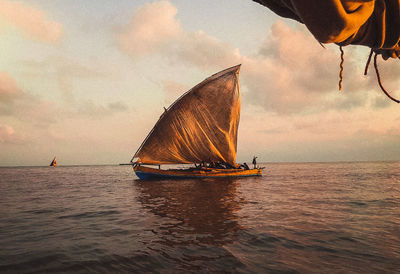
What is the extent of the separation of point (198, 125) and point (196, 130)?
699 millimetres

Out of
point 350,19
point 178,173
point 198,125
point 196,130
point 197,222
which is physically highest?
point 198,125

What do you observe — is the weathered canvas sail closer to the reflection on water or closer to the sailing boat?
the sailing boat

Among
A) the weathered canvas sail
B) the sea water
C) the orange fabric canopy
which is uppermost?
the weathered canvas sail

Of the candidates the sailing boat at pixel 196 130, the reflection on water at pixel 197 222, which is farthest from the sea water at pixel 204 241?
the sailing boat at pixel 196 130

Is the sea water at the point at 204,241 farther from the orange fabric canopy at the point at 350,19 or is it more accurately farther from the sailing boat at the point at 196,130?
the sailing boat at the point at 196,130

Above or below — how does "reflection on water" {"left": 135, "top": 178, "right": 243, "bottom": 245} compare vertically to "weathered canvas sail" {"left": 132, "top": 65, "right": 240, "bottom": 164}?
below

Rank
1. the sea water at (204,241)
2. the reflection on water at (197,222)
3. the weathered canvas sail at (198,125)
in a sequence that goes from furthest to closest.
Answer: the weathered canvas sail at (198,125), the reflection on water at (197,222), the sea water at (204,241)

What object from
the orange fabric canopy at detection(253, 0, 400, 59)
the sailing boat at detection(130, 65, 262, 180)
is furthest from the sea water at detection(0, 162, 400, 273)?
the sailing boat at detection(130, 65, 262, 180)

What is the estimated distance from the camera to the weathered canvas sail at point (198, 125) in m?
29.1

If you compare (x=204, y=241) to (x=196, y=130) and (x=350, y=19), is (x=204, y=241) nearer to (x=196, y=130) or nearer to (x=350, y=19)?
(x=350, y=19)

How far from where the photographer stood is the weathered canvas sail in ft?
95.6

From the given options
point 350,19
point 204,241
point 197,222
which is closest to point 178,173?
point 197,222

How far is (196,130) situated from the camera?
29.9 metres

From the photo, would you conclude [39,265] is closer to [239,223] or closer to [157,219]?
[157,219]
